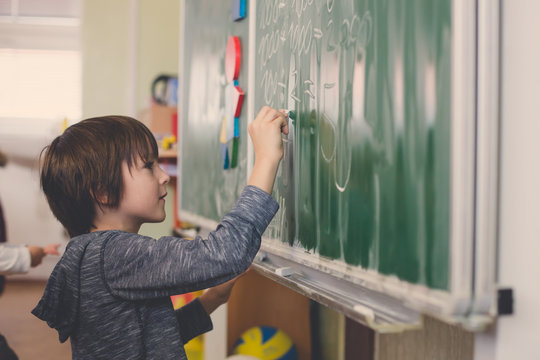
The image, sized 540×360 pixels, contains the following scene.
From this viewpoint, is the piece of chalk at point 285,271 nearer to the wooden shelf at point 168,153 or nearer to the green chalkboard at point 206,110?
the green chalkboard at point 206,110

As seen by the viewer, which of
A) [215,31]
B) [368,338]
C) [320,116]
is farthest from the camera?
[368,338]

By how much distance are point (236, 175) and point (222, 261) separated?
0.53 metres

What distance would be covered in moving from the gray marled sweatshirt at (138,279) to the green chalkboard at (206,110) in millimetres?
427

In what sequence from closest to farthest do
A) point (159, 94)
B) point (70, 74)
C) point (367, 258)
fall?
1. point (367, 258)
2. point (159, 94)
3. point (70, 74)

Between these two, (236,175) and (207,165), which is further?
(207,165)

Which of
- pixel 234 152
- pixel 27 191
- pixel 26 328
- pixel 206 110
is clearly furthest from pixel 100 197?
pixel 27 191

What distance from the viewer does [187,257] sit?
81 cm

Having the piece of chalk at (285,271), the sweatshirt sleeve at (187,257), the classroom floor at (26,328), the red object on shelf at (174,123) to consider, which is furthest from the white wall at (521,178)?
the classroom floor at (26,328)

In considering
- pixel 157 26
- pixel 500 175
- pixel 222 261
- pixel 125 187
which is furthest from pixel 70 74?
pixel 500 175

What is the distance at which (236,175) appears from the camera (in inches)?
51.5

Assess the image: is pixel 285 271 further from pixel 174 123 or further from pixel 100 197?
pixel 174 123

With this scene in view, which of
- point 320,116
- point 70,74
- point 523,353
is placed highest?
point 70,74

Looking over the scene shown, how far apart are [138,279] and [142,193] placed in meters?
0.19

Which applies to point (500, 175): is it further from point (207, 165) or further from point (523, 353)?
point (207, 165)
